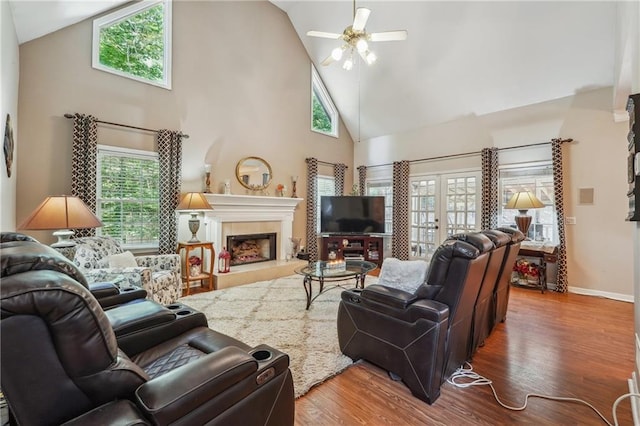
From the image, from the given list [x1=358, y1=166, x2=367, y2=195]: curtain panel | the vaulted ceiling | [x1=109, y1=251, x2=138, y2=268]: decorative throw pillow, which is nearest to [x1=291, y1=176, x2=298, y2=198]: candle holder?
[x1=358, y1=166, x2=367, y2=195]: curtain panel

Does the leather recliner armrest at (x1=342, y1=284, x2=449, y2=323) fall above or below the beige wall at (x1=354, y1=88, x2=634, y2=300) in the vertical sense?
below

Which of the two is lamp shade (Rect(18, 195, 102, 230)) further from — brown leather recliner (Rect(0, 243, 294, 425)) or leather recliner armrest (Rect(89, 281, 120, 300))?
brown leather recliner (Rect(0, 243, 294, 425))

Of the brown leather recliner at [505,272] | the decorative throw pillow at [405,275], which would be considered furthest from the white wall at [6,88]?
the brown leather recliner at [505,272]

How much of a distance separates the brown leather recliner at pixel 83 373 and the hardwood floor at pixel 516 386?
97cm

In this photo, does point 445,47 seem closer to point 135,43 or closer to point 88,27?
point 135,43

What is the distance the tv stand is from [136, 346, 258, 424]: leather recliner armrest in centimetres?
527

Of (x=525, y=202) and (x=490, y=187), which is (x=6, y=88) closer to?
(x=525, y=202)

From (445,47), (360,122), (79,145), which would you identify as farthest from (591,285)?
(79,145)

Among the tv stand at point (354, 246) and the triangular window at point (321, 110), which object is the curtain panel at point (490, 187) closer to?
the tv stand at point (354, 246)

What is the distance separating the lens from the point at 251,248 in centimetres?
567

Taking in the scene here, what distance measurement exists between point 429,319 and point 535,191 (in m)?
4.42

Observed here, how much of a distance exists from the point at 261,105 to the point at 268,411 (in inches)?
218

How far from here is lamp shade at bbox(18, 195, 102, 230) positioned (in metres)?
2.62

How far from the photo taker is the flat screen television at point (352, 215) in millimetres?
6469
